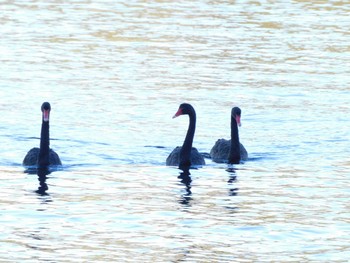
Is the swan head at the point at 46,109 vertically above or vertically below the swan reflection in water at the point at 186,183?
above

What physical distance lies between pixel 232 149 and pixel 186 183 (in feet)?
6.62

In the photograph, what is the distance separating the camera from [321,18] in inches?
1433

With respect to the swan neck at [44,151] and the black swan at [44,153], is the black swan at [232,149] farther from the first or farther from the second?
the swan neck at [44,151]

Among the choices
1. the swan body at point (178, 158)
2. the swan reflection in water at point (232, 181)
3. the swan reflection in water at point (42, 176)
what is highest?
the swan body at point (178, 158)

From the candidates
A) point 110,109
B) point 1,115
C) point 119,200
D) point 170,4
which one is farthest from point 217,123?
point 170,4

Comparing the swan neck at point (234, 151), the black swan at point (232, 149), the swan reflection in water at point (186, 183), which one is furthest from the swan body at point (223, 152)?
the swan reflection in water at point (186, 183)

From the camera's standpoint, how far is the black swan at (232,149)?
60.6 feet

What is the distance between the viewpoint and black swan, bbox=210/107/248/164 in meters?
18.5

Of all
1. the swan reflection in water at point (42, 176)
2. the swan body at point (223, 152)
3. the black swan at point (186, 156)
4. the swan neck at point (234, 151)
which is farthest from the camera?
the swan body at point (223, 152)

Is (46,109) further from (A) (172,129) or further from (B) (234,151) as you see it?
(A) (172,129)

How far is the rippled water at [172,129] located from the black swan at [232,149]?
0.69 feet

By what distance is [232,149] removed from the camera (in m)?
18.5

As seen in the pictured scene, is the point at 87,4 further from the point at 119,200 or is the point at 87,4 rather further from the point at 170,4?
the point at 119,200

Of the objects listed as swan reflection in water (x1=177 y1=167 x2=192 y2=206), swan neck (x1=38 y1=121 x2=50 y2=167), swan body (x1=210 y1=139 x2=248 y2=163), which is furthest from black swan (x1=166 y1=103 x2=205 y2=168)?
swan neck (x1=38 y1=121 x2=50 y2=167)
